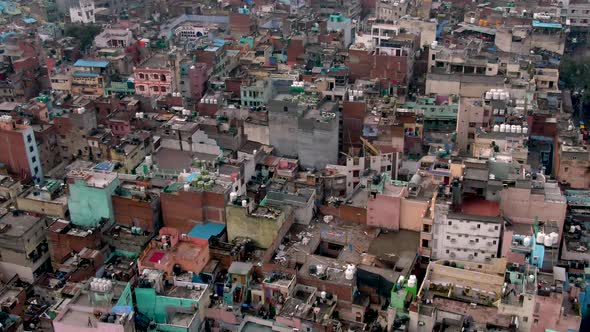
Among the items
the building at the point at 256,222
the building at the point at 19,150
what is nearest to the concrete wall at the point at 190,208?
the building at the point at 256,222

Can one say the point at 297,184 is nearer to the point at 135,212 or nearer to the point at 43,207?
the point at 135,212

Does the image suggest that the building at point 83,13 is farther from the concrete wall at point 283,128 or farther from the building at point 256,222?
the building at point 256,222

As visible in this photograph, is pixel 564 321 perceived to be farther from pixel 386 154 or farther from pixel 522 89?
pixel 522 89

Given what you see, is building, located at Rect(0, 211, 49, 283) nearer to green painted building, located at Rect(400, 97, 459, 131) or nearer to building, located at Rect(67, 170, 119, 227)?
building, located at Rect(67, 170, 119, 227)

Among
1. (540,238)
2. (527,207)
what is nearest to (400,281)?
(540,238)

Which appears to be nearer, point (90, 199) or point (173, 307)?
point (173, 307)
